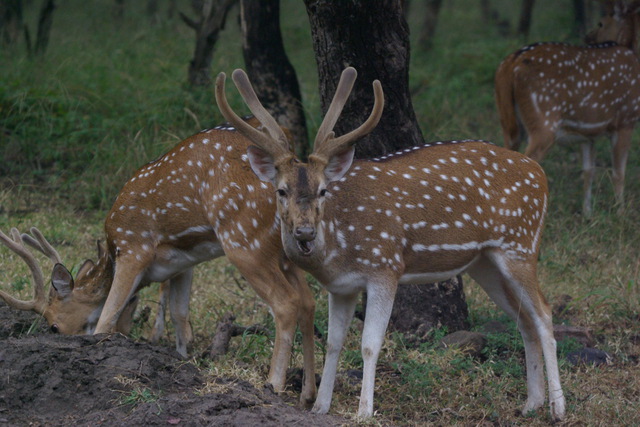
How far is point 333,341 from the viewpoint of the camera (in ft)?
17.6

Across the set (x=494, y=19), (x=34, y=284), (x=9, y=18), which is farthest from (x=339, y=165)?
(x=494, y=19)

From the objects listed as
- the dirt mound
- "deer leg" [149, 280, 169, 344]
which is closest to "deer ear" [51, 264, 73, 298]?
"deer leg" [149, 280, 169, 344]

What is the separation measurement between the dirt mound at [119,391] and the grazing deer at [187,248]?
68 centimetres

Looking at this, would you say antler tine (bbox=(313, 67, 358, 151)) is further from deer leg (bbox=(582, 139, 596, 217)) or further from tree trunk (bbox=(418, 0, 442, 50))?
tree trunk (bbox=(418, 0, 442, 50))

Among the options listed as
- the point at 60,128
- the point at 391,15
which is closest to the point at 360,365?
the point at 391,15

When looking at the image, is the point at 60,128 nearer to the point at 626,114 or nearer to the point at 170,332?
the point at 170,332

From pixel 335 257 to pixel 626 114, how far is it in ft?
19.4

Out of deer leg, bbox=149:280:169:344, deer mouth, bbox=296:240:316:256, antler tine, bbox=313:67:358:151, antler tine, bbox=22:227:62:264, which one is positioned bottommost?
deer leg, bbox=149:280:169:344

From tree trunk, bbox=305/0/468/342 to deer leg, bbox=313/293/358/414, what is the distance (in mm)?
1212

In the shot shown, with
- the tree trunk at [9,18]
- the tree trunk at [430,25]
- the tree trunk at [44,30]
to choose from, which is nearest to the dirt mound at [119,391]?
the tree trunk at [44,30]

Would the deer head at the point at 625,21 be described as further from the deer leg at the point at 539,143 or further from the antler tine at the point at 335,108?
the antler tine at the point at 335,108

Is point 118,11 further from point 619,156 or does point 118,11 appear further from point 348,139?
point 348,139

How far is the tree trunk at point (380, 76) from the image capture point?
6.20 metres

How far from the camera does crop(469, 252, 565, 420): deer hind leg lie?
5375 mm
